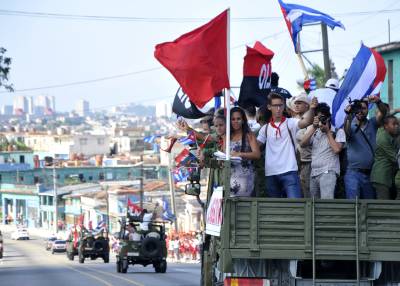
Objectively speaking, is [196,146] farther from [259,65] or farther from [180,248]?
[180,248]

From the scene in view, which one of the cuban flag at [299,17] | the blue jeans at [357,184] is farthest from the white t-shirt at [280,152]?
the cuban flag at [299,17]

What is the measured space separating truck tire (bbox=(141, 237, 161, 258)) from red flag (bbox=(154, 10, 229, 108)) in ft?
78.7

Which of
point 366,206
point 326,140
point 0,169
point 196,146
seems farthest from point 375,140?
point 0,169

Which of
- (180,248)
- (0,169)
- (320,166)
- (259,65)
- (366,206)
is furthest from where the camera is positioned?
(0,169)

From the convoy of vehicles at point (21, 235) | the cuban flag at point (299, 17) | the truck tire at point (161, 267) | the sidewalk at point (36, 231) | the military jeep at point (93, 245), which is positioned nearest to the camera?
the cuban flag at point (299, 17)

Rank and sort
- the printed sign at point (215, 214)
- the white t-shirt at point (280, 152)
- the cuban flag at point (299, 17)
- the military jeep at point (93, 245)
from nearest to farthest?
the printed sign at point (215, 214)
the white t-shirt at point (280, 152)
the cuban flag at point (299, 17)
the military jeep at point (93, 245)

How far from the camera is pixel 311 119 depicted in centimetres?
1421

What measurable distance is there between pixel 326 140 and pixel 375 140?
0.80 meters

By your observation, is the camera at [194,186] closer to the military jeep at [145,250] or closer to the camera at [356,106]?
the camera at [356,106]

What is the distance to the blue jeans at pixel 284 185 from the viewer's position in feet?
45.8

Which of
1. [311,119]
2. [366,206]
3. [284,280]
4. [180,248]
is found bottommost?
[180,248]

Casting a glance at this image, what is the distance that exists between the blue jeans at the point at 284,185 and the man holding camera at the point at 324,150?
0.25 meters

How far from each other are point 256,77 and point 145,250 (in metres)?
22.4

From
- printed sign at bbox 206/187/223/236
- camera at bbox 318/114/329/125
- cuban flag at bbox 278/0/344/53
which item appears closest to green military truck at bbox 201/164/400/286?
printed sign at bbox 206/187/223/236
